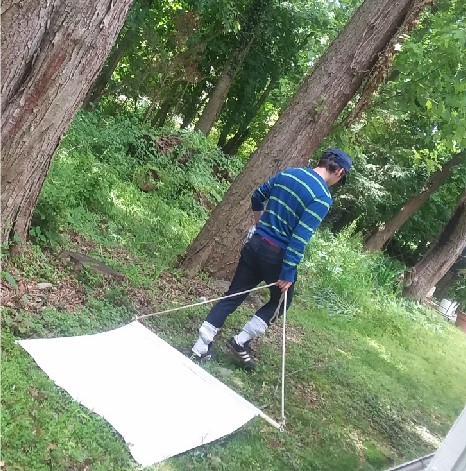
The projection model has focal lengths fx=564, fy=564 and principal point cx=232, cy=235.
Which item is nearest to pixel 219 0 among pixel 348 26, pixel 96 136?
pixel 96 136

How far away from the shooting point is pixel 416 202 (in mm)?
15461

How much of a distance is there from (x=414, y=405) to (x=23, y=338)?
156 inches

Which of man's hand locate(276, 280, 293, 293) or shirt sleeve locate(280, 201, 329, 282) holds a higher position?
shirt sleeve locate(280, 201, 329, 282)

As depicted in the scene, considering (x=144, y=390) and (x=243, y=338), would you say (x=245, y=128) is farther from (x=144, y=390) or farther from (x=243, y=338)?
(x=144, y=390)

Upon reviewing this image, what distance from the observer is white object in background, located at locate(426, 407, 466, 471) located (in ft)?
6.20

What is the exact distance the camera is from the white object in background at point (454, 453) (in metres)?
1.89

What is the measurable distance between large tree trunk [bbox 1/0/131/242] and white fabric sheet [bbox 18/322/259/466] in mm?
1219

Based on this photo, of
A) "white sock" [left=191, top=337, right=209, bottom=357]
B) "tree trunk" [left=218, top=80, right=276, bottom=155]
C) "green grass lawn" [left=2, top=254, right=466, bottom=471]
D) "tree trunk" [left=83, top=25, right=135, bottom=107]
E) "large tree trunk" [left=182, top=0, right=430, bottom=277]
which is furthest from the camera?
"tree trunk" [left=218, top=80, right=276, bottom=155]

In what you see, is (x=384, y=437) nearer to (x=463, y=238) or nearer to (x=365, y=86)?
(x=365, y=86)

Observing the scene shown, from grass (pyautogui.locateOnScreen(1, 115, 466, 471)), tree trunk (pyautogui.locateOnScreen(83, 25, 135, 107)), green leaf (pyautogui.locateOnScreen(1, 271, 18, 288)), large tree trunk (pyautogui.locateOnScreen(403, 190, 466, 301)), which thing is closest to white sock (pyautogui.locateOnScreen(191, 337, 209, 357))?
grass (pyautogui.locateOnScreen(1, 115, 466, 471))

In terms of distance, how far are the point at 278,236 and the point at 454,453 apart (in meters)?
2.44

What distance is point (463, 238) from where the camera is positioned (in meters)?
12.0

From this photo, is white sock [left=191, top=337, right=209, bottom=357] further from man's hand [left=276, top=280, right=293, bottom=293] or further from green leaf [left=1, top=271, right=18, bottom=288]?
green leaf [left=1, top=271, right=18, bottom=288]

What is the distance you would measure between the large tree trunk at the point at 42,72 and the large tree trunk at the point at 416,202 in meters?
11.6
